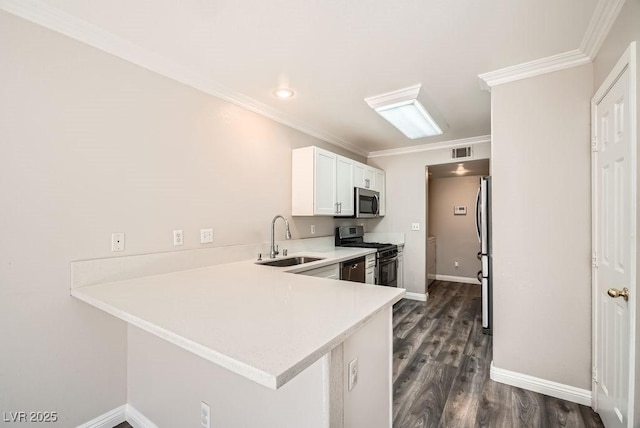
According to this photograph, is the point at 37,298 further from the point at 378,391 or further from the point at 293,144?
the point at 293,144

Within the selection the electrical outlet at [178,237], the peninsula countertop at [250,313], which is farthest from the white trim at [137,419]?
the electrical outlet at [178,237]

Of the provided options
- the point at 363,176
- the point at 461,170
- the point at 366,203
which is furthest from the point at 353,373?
the point at 461,170

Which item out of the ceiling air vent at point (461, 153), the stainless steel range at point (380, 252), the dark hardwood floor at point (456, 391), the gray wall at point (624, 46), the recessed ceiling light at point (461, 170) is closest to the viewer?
the gray wall at point (624, 46)

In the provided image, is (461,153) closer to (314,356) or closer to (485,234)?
(485,234)

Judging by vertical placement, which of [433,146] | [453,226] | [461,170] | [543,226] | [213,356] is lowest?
[213,356]

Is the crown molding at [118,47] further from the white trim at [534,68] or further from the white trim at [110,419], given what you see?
the white trim at [110,419]

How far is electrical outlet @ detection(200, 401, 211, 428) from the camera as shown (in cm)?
139

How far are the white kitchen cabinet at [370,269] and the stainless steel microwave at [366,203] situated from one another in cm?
64

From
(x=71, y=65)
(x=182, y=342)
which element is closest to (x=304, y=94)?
(x=71, y=65)

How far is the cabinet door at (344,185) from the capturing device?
368cm

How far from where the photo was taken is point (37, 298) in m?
1.53

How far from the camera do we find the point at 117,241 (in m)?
1.83

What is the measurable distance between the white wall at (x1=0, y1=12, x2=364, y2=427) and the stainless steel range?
7.48 feet

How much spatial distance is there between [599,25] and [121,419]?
3754 millimetres
